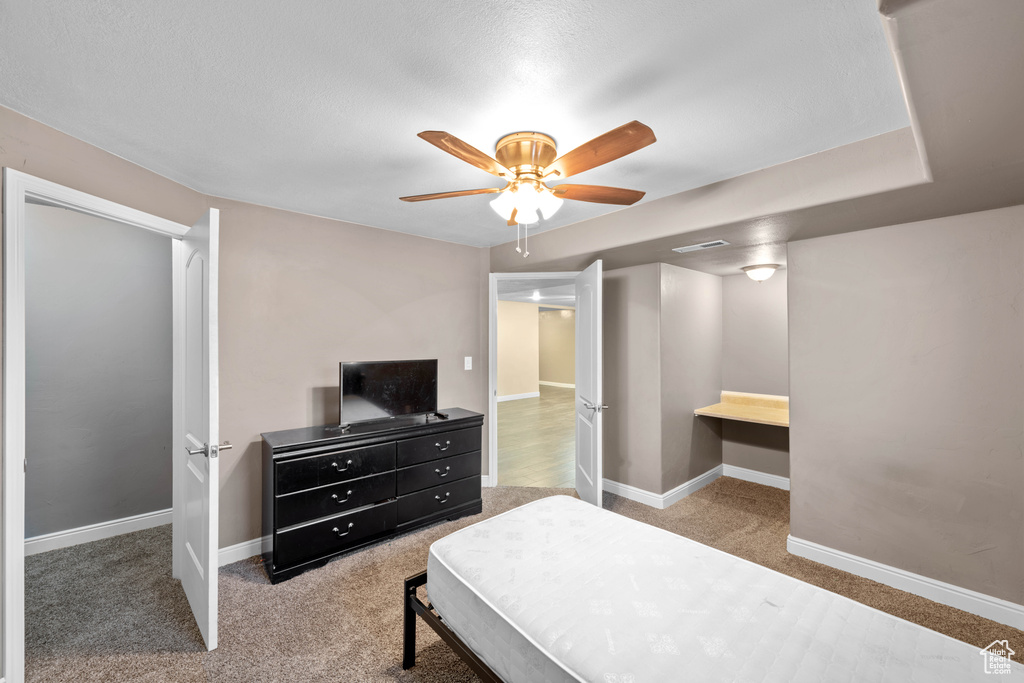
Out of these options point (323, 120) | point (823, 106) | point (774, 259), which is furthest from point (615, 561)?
point (774, 259)

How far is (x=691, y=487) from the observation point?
4062 mm

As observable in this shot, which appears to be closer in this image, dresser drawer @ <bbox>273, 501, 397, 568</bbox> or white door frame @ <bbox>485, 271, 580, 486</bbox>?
dresser drawer @ <bbox>273, 501, 397, 568</bbox>

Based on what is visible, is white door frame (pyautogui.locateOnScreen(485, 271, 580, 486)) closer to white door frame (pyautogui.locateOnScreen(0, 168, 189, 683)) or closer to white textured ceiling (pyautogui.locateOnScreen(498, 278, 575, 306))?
white textured ceiling (pyautogui.locateOnScreen(498, 278, 575, 306))

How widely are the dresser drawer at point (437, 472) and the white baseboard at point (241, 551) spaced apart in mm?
907

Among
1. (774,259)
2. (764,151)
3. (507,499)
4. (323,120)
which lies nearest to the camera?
(323,120)

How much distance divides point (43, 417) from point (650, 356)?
443cm

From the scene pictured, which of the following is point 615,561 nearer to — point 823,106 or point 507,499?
point 823,106

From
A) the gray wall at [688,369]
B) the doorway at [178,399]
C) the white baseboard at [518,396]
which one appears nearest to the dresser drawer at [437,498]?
the doorway at [178,399]

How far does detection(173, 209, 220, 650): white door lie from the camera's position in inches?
77.2

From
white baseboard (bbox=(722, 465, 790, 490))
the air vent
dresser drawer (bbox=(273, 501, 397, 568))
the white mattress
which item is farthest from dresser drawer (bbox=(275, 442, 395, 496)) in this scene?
white baseboard (bbox=(722, 465, 790, 490))

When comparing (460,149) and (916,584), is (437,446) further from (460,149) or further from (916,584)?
(916,584)

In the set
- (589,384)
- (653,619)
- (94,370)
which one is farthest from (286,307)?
(653,619)

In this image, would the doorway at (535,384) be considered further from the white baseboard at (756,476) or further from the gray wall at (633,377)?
the white baseboard at (756,476)

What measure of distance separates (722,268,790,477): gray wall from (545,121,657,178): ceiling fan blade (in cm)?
333
